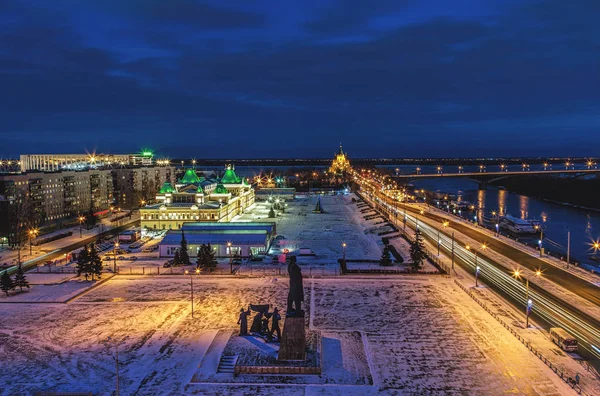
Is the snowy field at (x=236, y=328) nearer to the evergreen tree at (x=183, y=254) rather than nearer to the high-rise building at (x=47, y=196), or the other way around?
the evergreen tree at (x=183, y=254)

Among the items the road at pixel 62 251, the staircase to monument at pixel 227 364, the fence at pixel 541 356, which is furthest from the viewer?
the road at pixel 62 251

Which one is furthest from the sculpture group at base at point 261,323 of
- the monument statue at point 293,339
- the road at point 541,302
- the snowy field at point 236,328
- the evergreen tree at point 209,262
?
the evergreen tree at point 209,262

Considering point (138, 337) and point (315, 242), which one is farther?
point (315, 242)

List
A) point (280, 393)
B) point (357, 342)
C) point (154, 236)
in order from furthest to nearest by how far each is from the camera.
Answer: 1. point (154, 236)
2. point (357, 342)
3. point (280, 393)

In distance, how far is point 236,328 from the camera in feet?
82.2

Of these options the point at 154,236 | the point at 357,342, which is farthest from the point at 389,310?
the point at 154,236

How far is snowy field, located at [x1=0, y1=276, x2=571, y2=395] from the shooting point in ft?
62.1

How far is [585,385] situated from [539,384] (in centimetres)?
181

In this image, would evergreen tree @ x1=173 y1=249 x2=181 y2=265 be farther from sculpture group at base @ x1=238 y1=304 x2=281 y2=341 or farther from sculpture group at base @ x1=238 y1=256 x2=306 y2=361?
sculpture group at base @ x1=238 y1=256 x2=306 y2=361

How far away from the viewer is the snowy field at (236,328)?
18922 millimetres

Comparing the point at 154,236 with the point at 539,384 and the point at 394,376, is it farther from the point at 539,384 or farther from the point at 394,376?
the point at 539,384

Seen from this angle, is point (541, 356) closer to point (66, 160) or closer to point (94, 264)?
point (94, 264)

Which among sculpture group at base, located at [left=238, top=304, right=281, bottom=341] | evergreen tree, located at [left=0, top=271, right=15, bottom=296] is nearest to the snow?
sculpture group at base, located at [left=238, top=304, right=281, bottom=341]

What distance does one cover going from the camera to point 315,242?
50.5 metres
